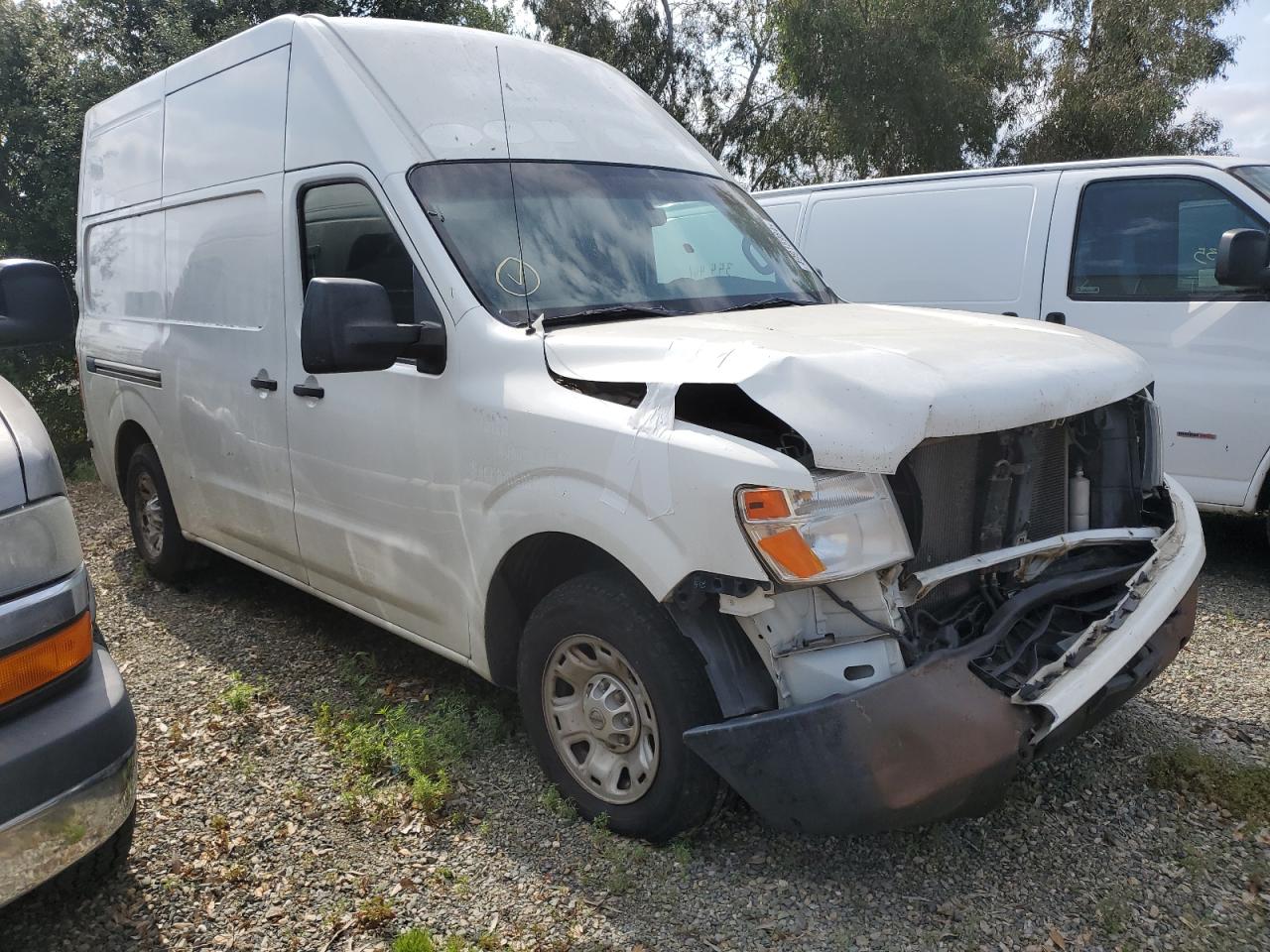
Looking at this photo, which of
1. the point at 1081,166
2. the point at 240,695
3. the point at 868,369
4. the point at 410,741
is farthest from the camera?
the point at 1081,166

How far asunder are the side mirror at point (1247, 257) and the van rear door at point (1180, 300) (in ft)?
0.54

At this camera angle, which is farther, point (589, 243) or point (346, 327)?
point (589, 243)

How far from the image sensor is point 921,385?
8.61ft

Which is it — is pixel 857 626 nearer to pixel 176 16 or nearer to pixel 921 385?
pixel 921 385

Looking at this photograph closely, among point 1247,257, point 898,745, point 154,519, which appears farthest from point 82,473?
point 1247,257

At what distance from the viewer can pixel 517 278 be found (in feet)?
11.4

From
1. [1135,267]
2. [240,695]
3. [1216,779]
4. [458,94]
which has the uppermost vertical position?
[458,94]

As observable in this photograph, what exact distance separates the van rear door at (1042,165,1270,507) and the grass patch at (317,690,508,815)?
3774mm

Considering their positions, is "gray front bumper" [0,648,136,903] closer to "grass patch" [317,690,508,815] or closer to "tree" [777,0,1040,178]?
"grass patch" [317,690,508,815]

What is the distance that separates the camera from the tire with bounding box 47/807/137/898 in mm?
2926

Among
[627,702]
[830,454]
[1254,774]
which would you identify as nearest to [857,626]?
[830,454]

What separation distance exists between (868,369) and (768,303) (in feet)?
4.11

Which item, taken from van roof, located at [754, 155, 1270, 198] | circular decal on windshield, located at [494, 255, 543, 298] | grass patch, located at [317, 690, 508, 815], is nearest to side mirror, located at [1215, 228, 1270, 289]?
van roof, located at [754, 155, 1270, 198]

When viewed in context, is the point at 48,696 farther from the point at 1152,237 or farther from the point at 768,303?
the point at 1152,237
